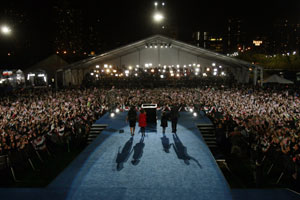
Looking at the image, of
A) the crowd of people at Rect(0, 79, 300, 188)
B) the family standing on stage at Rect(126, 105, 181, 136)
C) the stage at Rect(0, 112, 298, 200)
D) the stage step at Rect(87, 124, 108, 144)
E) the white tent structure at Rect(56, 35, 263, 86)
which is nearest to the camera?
the stage at Rect(0, 112, 298, 200)

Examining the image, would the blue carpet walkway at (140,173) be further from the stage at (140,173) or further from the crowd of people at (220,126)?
the crowd of people at (220,126)

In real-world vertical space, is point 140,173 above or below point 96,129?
below

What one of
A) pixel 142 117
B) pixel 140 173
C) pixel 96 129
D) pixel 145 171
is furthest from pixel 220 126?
pixel 96 129

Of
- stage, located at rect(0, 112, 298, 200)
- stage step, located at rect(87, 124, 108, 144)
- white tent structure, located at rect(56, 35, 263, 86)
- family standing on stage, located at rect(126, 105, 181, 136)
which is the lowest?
stage, located at rect(0, 112, 298, 200)

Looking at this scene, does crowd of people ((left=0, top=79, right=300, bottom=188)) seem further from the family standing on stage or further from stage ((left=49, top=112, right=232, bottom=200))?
stage ((left=49, top=112, right=232, bottom=200))

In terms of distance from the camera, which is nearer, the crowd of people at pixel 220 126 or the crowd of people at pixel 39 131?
the crowd of people at pixel 220 126

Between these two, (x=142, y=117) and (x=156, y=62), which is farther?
(x=156, y=62)

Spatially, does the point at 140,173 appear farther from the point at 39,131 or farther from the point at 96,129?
the point at 96,129

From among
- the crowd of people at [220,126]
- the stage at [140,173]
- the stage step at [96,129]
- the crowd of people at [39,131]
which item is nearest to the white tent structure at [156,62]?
the crowd of people at [220,126]

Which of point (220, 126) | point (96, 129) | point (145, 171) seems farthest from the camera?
point (96, 129)

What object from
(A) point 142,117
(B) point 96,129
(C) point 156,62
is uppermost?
(C) point 156,62

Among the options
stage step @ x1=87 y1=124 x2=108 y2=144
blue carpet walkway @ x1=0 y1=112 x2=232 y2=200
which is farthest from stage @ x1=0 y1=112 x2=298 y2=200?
stage step @ x1=87 y1=124 x2=108 y2=144

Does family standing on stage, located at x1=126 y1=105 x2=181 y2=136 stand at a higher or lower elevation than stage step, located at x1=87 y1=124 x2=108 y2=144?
higher

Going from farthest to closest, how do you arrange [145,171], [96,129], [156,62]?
[156,62]
[96,129]
[145,171]
